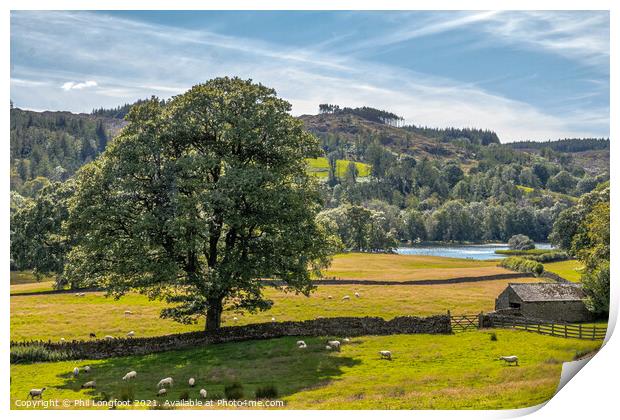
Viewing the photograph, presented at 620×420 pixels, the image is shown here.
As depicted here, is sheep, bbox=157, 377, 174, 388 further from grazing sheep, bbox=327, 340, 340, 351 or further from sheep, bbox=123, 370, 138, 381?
grazing sheep, bbox=327, 340, 340, 351

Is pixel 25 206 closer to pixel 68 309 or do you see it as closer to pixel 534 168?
pixel 68 309

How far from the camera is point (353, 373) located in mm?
22641

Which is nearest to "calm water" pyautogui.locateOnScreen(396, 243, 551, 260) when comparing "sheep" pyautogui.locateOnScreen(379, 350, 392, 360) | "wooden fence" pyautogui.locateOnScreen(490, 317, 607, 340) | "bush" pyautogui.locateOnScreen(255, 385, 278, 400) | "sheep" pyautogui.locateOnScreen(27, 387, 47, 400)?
"wooden fence" pyautogui.locateOnScreen(490, 317, 607, 340)

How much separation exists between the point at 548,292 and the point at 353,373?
1879 centimetres

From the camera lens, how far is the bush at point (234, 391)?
20.0 m

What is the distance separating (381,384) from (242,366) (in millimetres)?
5936

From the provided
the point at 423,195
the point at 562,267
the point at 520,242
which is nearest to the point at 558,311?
the point at 562,267

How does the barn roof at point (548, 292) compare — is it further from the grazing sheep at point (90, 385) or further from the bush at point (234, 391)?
the grazing sheep at point (90, 385)

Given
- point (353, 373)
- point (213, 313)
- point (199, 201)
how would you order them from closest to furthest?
point (353, 373) → point (199, 201) → point (213, 313)

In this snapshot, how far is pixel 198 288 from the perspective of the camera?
90.8ft

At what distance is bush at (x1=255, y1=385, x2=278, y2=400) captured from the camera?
1991 centimetres

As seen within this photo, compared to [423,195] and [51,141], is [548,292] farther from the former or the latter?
[423,195]

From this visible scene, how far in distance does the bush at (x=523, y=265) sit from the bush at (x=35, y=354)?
40.6m

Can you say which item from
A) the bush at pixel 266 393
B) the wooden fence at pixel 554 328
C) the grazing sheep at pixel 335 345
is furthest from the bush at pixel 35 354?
the wooden fence at pixel 554 328
